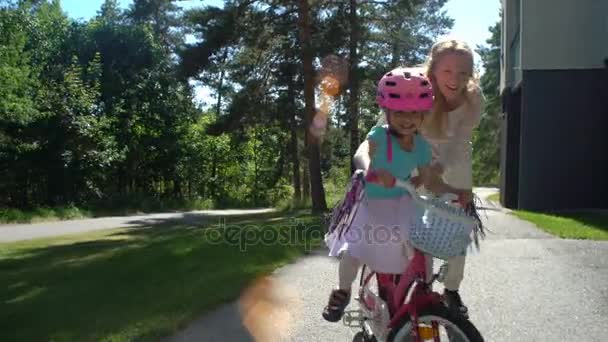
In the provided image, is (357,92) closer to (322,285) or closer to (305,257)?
(305,257)

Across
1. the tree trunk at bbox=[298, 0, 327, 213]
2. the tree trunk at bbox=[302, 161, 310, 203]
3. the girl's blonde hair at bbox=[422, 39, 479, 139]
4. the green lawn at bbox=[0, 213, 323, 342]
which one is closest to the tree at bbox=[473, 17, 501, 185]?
the tree trunk at bbox=[302, 161, 310, 203]

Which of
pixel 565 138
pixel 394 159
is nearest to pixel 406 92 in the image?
pixel 394 159

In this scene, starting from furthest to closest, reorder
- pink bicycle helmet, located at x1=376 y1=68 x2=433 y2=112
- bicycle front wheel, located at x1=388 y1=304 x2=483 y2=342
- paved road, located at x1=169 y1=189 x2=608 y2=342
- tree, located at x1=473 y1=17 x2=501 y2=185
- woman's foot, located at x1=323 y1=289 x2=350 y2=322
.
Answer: tree, located at x1=473 y1=17 x2=501 y2=185 → paved road, located at x1=169 y1=189 x2=608 y2=342 → woman's foot, located at x1=323 y1=289 x2=350 y2=322 → pink bicycle helmet, located at x1=376 y1=68 x2=433 y2=112 → bicycle front wheel, located at x1=388 y1=304 x2=483 y2=342

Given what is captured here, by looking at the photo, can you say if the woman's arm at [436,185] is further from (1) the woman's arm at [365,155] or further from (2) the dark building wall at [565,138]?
(2) the dark building wall at [565,138]

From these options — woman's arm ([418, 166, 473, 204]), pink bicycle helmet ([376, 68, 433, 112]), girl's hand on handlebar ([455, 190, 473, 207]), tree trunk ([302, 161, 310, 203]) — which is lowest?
tree trunk ([302, 161, 310, 203])

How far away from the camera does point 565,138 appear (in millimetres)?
18531

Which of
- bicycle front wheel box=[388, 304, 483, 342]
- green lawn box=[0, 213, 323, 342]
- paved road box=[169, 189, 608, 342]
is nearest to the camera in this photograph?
bicycle front wheel box=[388, 304, 483, 342]

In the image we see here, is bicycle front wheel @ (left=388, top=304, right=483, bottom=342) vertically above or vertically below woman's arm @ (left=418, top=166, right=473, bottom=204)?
below

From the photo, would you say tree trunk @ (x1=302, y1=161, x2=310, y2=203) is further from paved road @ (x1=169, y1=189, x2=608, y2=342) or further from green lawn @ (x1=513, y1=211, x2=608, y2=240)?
paved road @ (x1=169, y1=189, x2=608, y2=342)

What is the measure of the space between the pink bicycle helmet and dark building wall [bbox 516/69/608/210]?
55.5 ft

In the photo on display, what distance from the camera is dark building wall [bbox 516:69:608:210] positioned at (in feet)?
60.0

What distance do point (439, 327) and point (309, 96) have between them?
1831cm

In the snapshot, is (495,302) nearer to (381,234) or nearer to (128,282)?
(381,234)

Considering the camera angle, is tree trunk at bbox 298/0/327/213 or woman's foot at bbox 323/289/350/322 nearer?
woman's foot at bbox 323/289/350/322
